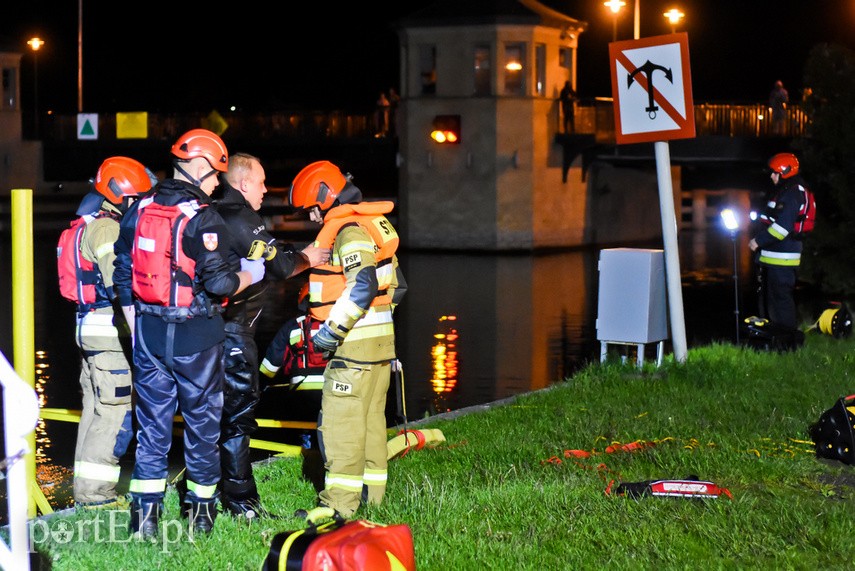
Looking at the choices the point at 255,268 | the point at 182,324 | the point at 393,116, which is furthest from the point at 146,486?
the point at 393,116

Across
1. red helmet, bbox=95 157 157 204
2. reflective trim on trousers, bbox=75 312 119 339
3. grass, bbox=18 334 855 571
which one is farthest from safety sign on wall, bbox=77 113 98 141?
reflective trim on trousers, bbox=75 312 119 339

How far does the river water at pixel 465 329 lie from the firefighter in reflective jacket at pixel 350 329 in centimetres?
236

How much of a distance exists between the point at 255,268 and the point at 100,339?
1089 mm

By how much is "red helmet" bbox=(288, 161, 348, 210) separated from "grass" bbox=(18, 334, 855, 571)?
1.64 m

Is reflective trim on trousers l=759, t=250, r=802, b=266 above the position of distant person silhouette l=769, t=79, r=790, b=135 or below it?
below

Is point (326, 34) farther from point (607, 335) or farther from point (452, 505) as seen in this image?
point (452, 505)

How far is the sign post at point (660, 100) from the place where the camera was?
10.6 metres

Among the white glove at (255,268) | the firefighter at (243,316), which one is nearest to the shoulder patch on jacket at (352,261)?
the firefighter at (243,316)

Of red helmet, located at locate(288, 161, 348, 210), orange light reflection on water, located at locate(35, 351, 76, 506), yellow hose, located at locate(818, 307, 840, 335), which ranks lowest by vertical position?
orange light reflection on water, located at locate(35, 351, 76, 506)

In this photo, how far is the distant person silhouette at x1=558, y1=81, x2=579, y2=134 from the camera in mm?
36000

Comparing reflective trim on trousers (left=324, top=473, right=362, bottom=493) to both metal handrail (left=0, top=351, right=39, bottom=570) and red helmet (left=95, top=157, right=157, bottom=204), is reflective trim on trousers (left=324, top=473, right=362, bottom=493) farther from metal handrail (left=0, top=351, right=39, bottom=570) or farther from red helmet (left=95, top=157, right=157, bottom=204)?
metal handrail (left=0, top=351, right=39, bottom=570)

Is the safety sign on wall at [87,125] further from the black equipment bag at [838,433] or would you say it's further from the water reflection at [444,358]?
the black equipment bag at [838,433]

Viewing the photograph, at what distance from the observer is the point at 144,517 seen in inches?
245

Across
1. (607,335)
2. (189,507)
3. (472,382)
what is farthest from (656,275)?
(189,507)
